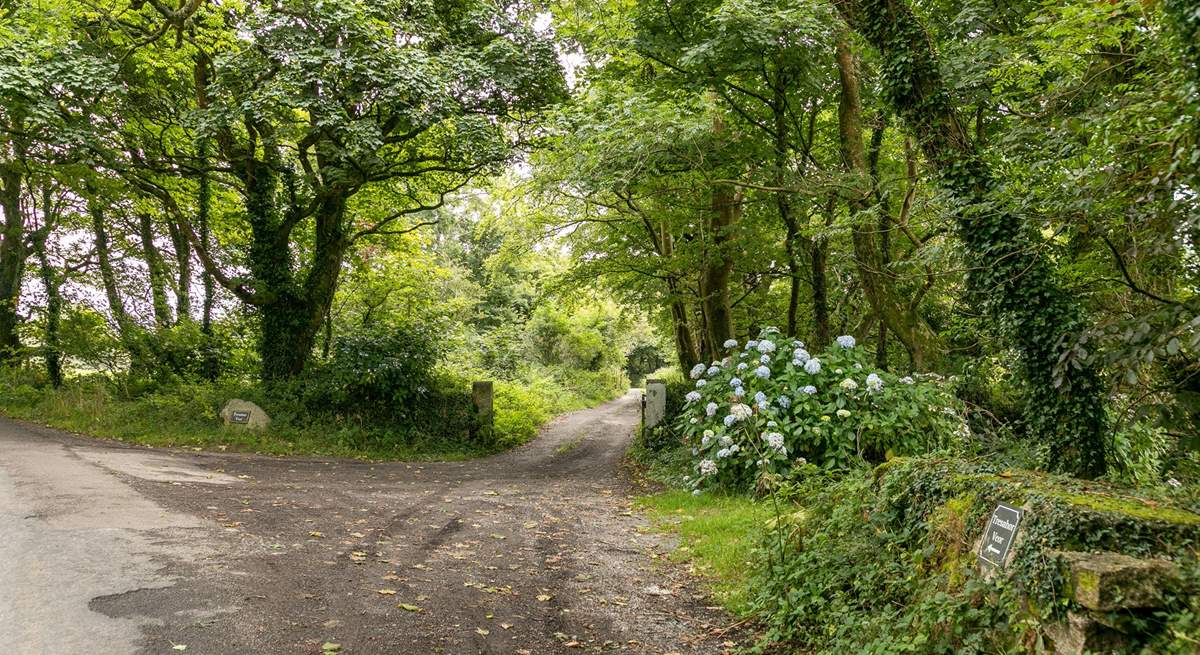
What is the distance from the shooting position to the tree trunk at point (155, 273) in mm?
17109

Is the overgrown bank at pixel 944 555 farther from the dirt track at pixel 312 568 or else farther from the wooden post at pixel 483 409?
the wooden post at pixel 483 409

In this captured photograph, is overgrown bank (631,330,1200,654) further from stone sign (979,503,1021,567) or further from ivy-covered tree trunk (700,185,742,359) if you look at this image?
ivy-covered tree trunk (700,185,742,359)

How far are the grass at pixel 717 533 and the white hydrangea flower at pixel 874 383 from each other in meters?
2.12

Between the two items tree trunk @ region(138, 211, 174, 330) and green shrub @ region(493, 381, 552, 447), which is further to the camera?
tree trunk @ region(138, 211, 174, 330)

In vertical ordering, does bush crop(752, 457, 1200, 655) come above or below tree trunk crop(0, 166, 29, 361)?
below

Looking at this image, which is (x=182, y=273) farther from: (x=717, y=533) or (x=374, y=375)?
(x=717, y=533)

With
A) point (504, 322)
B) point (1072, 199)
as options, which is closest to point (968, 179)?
point (1072, 199)

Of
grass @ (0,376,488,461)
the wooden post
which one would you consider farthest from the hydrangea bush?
grass @ (0,376,488,461)

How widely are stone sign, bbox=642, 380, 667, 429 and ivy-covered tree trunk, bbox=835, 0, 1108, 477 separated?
9.20 meters

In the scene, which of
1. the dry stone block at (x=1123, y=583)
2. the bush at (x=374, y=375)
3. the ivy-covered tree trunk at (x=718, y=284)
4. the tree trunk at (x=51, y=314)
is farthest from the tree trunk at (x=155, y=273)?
the dry stone block at (x=1123, y=583)

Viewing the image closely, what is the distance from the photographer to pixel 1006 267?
14.8 ft

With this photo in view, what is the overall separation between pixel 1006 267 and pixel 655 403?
9.70 meters

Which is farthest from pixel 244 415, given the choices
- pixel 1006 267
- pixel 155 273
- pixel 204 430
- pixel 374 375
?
pixel 1006 267

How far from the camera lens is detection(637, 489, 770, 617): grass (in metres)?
5.38
